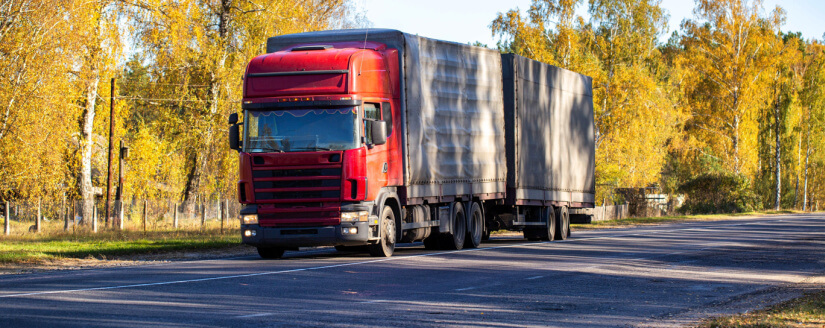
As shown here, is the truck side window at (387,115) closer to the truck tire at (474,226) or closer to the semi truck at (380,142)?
the semi truck at (380,142)

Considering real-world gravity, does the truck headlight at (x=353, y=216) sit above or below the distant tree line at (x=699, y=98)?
below

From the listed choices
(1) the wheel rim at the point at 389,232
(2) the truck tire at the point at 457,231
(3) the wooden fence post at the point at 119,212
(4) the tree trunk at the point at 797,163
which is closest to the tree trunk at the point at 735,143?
(4) the tree trunk at the point at 797,163

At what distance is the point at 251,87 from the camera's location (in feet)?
60.2

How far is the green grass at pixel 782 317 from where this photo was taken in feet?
32.5

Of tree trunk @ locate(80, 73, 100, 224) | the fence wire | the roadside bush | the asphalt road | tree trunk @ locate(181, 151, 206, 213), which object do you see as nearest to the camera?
the asphalt road

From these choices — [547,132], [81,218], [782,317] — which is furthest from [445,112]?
[81,218]

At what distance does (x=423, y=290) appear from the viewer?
13.1 m

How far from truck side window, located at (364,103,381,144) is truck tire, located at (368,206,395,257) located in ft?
5.27

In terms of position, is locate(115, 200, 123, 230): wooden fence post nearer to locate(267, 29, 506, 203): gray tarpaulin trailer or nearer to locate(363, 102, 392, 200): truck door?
locate(267, 29, 506, 203): gray tarpaulin trailer

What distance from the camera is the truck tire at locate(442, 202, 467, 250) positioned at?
21.7 meters

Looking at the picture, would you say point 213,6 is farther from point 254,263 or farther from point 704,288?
point 704,288

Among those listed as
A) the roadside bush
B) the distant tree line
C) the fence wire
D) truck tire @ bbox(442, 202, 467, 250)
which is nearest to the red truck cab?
truck tire @ bbox(442, 202, 467, 250)

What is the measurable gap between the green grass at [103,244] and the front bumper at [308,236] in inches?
192

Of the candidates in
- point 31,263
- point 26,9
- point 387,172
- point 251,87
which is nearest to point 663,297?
point 387,172
